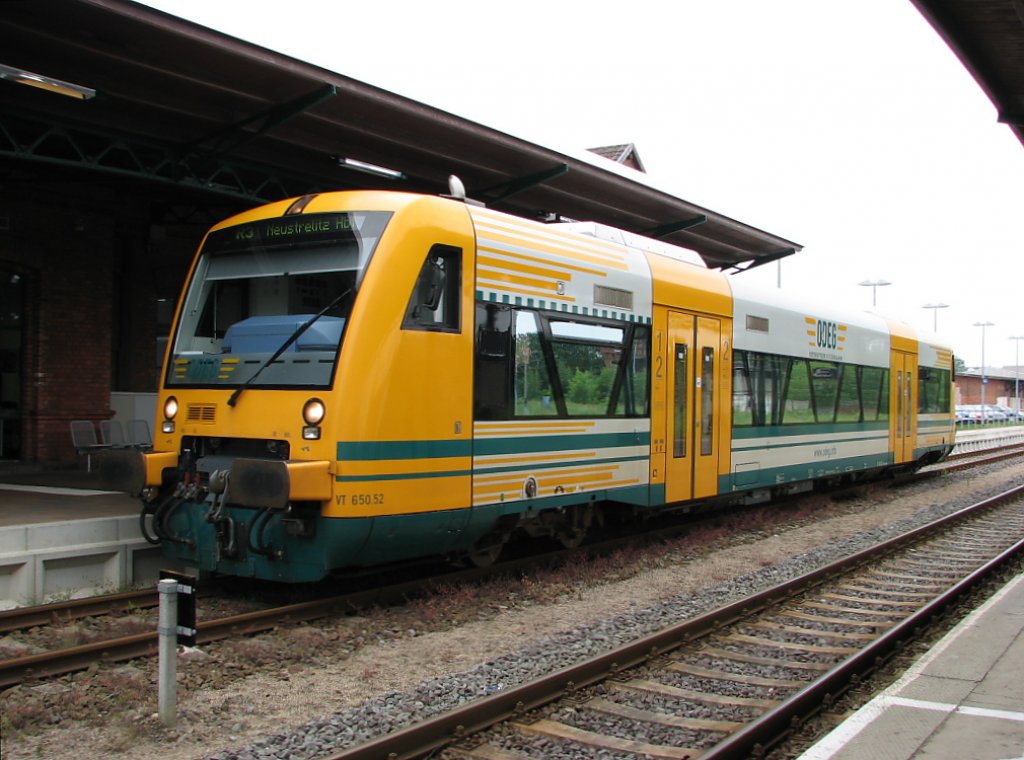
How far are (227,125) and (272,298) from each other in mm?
3960

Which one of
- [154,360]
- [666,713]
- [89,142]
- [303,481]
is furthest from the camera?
[154,360]

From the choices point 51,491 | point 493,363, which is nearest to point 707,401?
point 493,363

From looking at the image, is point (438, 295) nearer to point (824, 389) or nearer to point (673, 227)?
point (824, 389)

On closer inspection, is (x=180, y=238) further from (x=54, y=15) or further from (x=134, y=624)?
(x=134, y=624)

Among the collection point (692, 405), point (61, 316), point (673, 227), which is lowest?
point (692, 405)

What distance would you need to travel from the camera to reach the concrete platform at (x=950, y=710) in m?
4.40

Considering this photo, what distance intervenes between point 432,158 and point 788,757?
32.1 ft

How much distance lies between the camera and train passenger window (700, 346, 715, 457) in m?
10.9

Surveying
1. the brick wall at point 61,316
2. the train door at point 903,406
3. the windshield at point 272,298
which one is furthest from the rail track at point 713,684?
the brick wall at point 61,316

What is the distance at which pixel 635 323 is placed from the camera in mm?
9617

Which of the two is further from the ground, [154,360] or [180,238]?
[180,238]

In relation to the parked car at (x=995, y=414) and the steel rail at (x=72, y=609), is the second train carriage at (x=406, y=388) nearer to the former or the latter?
the steel rail at (x=72, y=609)

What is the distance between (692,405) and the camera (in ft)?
35.0

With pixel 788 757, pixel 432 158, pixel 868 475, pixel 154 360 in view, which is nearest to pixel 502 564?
pixel 788 757
